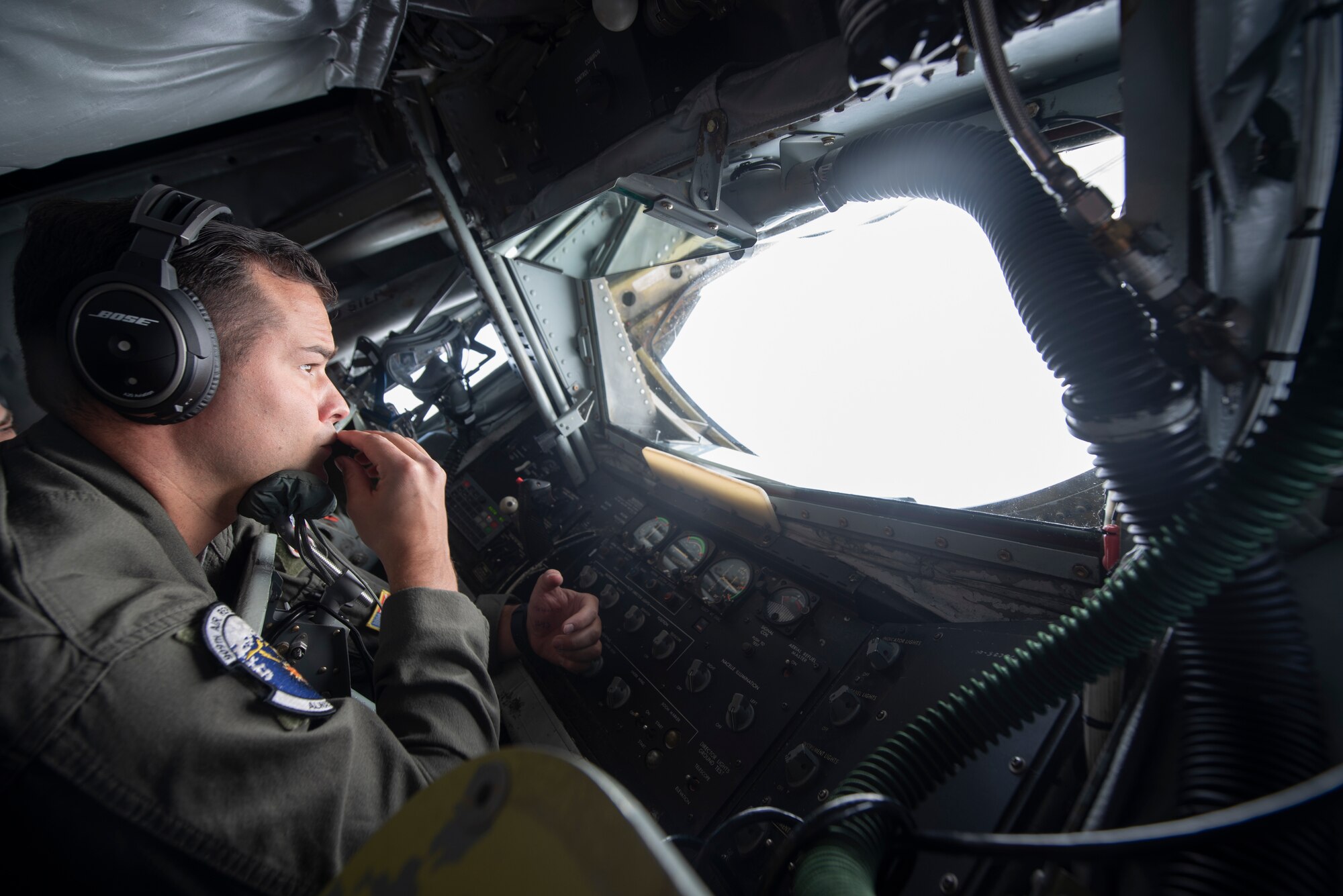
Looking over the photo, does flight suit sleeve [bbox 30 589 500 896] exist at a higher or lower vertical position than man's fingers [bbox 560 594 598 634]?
higher

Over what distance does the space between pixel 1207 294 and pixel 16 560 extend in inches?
58.5

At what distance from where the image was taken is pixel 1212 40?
603 millimetres

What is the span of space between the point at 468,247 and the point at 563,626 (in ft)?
4.75

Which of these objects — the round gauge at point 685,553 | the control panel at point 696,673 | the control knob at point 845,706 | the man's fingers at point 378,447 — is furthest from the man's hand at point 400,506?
the control knob at point 845,706

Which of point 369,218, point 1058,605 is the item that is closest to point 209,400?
point 1058,605

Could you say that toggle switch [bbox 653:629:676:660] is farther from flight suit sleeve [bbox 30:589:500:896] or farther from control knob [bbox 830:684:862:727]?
flight suit sleeve [bbox 30:589:500:896]

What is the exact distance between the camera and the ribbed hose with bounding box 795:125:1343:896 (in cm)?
58

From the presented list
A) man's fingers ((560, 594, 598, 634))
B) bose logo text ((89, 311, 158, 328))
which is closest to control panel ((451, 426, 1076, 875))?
man's fingers ((560, 594, 598, 634))

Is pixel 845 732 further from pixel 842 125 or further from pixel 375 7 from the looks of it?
pixel 375 7

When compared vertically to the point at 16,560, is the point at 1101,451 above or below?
below

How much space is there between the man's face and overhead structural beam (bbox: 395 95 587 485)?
94 centimetres

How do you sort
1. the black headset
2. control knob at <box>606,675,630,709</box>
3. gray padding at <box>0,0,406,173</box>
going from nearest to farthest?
the black headset < gray padding at <box>0,0,406,173</box> < control knob at <box>606,675,630,709</box>

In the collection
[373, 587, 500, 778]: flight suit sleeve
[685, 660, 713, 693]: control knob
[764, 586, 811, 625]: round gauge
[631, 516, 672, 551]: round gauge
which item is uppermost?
[373, 587, 500, 778]: flight suit sleeve

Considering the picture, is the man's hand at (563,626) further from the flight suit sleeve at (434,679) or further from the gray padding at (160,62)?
the gray padding at (160,62)
